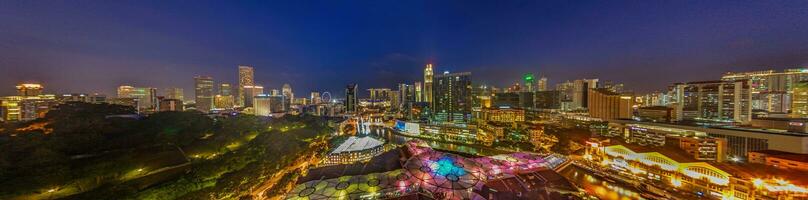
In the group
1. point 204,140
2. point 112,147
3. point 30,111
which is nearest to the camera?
point 112,147

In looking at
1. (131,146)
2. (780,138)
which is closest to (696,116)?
(780,138)

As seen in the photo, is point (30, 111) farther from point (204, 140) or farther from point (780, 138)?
point (780, 138)

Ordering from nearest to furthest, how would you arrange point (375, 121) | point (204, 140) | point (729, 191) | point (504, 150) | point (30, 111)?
point (729, 191)
point (204, 140)
point (30, 111)
point (504, 150)
point (375, 121)

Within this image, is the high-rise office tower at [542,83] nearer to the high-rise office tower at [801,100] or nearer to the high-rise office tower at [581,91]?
the high-rise office tower at [581,91]

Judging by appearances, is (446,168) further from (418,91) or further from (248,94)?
(248,94)

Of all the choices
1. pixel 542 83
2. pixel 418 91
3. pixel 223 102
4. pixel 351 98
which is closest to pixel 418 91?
pixel 418 91

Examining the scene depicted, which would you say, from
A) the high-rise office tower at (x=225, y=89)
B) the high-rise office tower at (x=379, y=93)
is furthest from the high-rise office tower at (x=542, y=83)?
the high-rise office tower at (x=225, y=89)

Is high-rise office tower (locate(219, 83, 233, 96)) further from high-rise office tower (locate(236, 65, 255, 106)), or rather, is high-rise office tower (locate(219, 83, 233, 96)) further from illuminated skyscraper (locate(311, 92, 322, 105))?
illuminated skyscraper (locate(311, 92, 322, 105))
